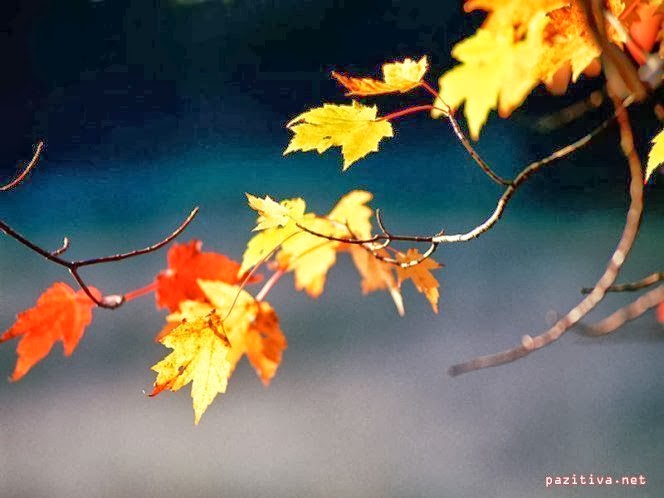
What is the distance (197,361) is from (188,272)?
347mm

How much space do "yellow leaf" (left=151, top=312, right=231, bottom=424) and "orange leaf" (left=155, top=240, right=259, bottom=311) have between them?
26 cm

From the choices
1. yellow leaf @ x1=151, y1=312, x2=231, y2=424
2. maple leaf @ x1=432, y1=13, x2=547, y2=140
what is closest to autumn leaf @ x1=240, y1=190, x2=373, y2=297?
yellow leaf @ x1=151, y1=312, x2=231, y2=424

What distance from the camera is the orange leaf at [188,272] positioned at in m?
0.97

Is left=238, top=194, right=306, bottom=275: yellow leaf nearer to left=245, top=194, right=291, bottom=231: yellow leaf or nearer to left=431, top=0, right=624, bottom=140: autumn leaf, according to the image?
left=245, top=194, right=291, bottom=231: yellow leaf

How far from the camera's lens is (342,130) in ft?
2.06

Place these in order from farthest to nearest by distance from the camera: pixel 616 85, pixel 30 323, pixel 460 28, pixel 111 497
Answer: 1. pixel 111 497
2. pixel 460 28
3. pixel 30 323
4. pixel 616 85

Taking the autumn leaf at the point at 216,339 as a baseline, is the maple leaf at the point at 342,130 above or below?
above

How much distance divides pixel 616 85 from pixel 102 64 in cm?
101

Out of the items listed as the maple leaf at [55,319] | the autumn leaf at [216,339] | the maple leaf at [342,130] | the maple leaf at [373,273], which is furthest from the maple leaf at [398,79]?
the maple leaf at [55,319]

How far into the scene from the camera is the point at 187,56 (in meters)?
1.14

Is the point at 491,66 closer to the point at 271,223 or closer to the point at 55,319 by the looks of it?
the point at 271,223

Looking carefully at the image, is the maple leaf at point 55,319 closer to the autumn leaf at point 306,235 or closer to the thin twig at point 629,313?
the autumn leaf at point 306,235

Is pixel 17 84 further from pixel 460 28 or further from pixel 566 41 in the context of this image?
pixel 566 41

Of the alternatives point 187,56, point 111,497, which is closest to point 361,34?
point 187,56
